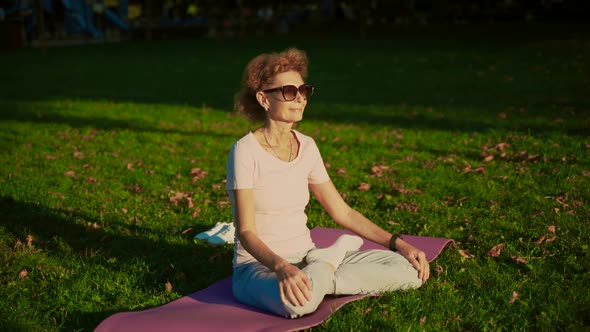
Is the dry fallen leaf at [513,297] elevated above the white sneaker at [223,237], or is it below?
above

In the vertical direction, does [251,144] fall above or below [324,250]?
above

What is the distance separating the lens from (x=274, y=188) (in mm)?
4211

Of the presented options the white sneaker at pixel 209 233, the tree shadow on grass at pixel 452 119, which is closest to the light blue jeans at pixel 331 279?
the white sneaker at pixel 209 233

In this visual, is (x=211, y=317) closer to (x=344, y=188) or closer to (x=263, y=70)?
(x=263, y=70)

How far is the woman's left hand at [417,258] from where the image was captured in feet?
13.9

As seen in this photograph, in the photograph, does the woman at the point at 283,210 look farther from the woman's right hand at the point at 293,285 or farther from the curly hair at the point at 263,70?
the woman's right hand at the point at 293,285

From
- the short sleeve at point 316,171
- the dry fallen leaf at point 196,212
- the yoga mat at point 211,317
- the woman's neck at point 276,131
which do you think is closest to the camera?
the yoga mat at point 211,317

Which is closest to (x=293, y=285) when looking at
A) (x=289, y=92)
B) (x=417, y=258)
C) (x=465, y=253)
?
(x=417, y=258)

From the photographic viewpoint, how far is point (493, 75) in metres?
17.0

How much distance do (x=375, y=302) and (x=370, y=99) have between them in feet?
33.6

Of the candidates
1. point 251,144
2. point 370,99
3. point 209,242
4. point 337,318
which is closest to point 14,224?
point 209,242

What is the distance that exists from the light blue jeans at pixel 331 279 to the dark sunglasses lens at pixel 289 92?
103cm

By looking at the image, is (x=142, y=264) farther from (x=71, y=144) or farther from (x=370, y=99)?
(x=370, y=99)

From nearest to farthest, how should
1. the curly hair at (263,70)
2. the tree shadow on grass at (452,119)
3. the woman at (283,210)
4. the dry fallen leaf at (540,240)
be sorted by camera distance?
the woman at (283,210), the curly hair at (263,70), the dry fallen leaf at (540,240), the tree shadow on grass at (452,119)
